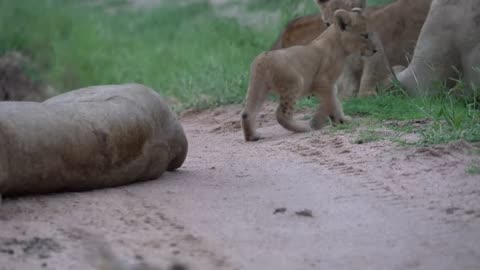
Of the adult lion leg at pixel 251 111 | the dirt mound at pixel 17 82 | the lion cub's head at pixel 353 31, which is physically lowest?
the dirt mound at pixel 17 82

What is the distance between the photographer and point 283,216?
16.4ft

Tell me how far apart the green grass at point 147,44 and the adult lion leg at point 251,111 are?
1640 mm

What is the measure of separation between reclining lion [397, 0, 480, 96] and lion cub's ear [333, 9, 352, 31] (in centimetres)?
77

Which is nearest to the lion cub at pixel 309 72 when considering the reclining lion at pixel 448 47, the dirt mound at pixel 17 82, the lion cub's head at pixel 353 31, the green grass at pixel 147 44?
the lion cub's head at pixel 353 31

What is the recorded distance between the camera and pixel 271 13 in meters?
13.4

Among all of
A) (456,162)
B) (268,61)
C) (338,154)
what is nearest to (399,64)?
(268,61)

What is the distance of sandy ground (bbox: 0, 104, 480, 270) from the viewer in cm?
429

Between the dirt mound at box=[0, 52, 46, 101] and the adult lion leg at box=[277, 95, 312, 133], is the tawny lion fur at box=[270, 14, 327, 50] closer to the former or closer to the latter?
the adult lion leg at box=[277, 95, 312, 133]

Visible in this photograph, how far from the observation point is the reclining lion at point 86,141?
17.9ft

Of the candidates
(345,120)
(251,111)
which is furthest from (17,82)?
(345,120)

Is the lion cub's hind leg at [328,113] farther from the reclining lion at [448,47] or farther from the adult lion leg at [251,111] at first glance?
the reclining lion at [448,47]

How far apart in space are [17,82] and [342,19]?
6.02 meters

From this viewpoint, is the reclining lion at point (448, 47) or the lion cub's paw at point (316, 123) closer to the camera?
the lion cub's paw at point (316, 123)

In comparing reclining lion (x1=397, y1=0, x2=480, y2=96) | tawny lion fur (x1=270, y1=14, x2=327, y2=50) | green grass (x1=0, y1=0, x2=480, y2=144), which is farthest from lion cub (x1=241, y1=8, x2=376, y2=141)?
tawny lion fur (x1=270, y1=14, x2=327, y2=50)
